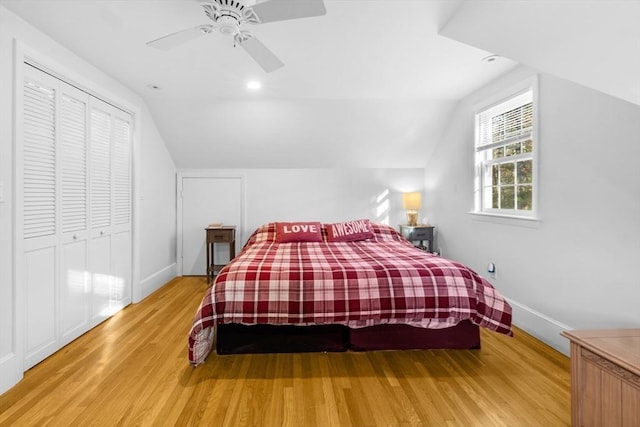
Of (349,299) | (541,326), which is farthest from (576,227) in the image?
(349,299)

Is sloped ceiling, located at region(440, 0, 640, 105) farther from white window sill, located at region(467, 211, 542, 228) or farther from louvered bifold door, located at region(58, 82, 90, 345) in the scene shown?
louvered bifold door, located at region(58, 82, 90, 345)

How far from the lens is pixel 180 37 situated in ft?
6.21

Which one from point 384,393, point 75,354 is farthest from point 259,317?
point 75,354

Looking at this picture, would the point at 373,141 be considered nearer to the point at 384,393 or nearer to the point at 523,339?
the point at 523,339

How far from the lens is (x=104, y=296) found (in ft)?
9.61

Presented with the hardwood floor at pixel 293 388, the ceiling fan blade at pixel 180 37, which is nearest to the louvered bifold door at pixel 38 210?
the hardwood floor at pixel 293 388

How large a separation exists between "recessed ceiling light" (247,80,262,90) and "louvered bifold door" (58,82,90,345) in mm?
1411

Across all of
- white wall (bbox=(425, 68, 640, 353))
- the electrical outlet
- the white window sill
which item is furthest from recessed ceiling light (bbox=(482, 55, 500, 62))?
the electrical outlet

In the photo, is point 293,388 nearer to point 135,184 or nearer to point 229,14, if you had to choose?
point 229,14

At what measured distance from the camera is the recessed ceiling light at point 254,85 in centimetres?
316

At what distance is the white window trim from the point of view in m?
2.53

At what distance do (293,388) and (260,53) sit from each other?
213cm

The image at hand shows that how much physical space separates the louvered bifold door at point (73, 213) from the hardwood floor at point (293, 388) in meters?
0.25

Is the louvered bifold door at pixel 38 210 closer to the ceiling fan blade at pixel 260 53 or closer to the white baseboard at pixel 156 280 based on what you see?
the white baseboard at pixel 156 280
